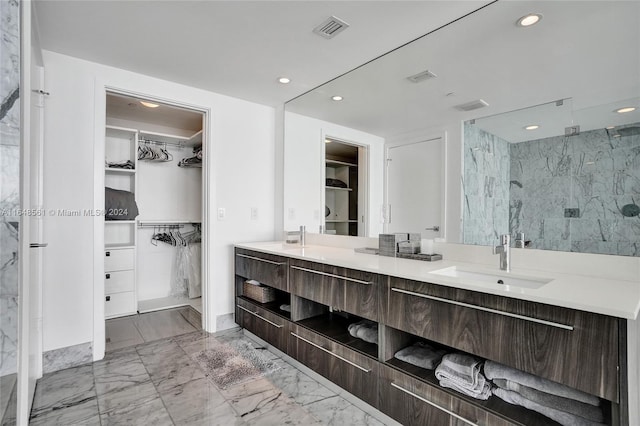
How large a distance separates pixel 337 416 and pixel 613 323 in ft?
4.61

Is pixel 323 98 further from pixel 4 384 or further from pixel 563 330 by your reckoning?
pixel 4 384

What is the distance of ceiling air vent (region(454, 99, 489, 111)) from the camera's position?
1857 mm

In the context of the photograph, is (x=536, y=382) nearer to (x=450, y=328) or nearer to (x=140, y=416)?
(x=450, y=328)

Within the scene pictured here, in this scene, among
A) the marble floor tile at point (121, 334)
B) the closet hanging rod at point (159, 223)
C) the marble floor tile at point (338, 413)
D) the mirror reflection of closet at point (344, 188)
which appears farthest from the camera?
the closet hanging rod at point (159, 223)

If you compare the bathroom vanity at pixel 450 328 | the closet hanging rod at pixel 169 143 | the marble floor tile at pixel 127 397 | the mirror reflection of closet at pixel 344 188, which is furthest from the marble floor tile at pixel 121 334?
the closet hanging rod at pixel 169 143

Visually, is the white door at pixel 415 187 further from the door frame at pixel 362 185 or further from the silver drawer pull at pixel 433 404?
the silver drawer pull at pixel 433 404

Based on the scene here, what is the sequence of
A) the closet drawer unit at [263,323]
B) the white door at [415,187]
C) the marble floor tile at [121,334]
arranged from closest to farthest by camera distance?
the white door at [415,187], the closet drawer unit at [263,323], the marble floor tile at [121,334]

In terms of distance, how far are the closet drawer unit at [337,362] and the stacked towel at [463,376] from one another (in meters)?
0.37

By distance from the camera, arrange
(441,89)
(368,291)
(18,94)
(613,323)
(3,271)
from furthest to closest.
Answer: (441,89) < (368,291) < (18,94) < (3,271) < (613,323)

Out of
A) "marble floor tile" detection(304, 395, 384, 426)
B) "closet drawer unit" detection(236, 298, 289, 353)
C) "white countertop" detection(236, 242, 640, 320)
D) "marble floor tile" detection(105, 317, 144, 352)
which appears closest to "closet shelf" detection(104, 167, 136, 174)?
"marble floor tile" detection(105, 317, 144, 352)

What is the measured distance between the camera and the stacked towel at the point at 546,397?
3.77 feet

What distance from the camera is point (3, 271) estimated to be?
4.34 ft

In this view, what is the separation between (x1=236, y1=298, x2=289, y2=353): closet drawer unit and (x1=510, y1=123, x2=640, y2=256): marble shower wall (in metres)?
1.73

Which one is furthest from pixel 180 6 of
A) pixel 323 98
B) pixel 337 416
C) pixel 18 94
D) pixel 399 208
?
pixel 337 416
